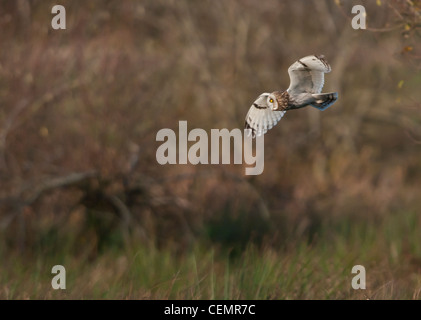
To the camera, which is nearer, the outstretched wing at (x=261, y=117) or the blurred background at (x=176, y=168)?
the outstretched wing at (x=261, y=117)

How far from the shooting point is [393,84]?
40.7 ft

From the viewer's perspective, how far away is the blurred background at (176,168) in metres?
6.80

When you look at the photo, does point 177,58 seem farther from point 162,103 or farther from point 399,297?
point 399,297

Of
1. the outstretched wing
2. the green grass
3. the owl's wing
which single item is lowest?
the green grass

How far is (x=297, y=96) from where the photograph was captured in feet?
13.0

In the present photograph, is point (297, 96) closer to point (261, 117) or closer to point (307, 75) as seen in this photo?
point (307, 75)

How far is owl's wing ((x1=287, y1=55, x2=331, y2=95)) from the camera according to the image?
402 centimetres

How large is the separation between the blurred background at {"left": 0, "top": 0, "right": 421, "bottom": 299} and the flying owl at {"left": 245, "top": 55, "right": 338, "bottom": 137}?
57.1 inches

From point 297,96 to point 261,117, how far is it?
13.7 inches

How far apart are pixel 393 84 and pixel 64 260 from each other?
268 inches

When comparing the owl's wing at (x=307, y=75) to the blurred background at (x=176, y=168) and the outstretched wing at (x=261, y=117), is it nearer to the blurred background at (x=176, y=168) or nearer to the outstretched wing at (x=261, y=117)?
the outstretched wing at (x=261, y=117)
